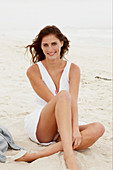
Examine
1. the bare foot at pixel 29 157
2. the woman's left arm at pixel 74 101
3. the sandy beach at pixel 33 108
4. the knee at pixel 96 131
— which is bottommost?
the sandy beach at pixel 33 108

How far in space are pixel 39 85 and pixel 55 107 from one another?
541 millimetres

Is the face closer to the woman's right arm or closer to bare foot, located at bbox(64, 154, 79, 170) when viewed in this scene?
the woman's right arm

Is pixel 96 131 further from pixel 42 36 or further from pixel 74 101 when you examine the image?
pixel 42 36

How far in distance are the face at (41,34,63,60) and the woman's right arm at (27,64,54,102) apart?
0.26 metres

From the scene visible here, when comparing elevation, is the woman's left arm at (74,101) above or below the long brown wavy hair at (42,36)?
below

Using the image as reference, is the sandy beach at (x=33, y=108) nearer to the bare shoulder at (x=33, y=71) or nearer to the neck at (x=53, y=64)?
the bare shoulder at (x=33, y=71)

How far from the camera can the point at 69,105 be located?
105 inches

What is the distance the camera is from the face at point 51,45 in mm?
3160

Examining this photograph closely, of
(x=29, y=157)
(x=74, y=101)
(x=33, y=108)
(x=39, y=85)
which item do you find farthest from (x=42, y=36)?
(x=33, y=108)

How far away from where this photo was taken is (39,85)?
3.20m

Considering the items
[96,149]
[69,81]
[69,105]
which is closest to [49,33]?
[69,81]

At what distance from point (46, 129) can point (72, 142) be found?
40 centimetres

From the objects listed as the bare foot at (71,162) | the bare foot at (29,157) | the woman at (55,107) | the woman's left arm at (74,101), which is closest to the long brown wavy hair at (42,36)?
the woman at (55,107)

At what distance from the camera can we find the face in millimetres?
3160
